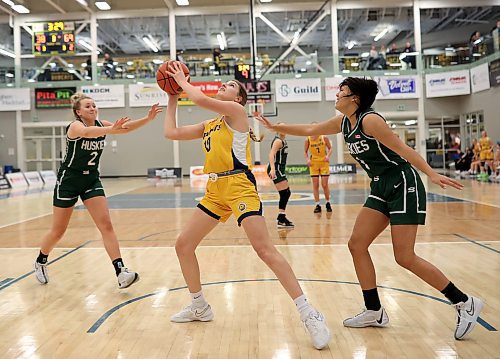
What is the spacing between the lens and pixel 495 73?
21.2 m

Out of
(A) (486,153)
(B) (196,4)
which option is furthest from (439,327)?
(B) (196,4)

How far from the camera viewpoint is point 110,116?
26406mm

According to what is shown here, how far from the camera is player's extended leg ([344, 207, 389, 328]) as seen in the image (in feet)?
10.6

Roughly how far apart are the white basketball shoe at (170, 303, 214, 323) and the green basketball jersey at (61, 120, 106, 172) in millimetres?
1755

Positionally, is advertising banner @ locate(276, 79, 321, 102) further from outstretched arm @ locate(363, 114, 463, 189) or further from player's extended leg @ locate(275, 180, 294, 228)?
outstretched arm @ locate(363, 114, 463, 189)

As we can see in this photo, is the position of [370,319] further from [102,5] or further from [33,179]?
[102,5]

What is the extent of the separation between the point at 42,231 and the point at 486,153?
15.8 metres

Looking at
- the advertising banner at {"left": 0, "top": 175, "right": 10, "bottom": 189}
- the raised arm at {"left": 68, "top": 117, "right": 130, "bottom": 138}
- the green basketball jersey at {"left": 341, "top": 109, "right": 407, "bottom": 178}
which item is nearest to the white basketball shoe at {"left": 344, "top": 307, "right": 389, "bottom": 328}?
the green basketball jersey at {"left": 341, "top": 109, "right": 407, "bottom": 178}

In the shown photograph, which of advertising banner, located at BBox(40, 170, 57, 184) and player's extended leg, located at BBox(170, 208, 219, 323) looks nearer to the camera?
player's extended leg, located at BBox(170, 208, 219, 323)

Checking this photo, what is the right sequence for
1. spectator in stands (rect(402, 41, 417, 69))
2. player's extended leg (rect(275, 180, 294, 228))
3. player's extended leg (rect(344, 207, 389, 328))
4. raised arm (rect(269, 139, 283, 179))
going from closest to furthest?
player's extended leg (rect(344, 207, 389, 328)), player's extended leg (rect(275, 180, 294, 228)), raised arm (rect(269, 139, 283, 179)), spectator in stands (rect(402, 41, 417, 69))

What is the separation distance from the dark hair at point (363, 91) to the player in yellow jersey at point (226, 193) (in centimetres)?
72

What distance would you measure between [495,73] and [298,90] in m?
8.90

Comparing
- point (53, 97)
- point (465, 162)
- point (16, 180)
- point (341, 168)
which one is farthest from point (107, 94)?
point (465, 162)

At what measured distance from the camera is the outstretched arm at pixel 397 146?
292 centimetres
